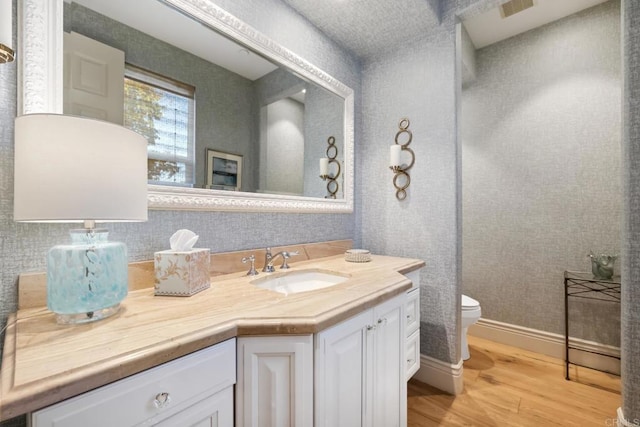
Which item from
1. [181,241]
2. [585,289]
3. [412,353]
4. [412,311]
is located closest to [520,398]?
[412,353]

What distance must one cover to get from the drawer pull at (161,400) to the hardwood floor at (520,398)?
1451 mm

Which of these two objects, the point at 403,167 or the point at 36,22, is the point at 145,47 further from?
the point at 403,167

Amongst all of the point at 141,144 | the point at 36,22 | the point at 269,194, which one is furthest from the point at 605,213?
the point at 36,22

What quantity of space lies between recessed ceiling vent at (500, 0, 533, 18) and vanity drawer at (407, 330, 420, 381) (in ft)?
8.19

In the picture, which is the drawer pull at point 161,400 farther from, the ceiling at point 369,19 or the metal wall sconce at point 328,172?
the ceiling at point 369,19

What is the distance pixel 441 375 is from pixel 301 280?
3.93 feet

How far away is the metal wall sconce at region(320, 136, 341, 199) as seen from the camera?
76.3 inches

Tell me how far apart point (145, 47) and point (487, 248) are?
2.90 metres

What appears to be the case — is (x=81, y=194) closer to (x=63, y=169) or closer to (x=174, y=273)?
(x=63, y=169)

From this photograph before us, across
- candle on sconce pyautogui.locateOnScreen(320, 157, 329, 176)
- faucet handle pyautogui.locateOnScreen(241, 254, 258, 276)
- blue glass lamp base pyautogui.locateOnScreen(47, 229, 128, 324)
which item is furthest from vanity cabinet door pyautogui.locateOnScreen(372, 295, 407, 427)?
candle on sconce pyautogui.locateOnScreen(320, 157, 329, 176)

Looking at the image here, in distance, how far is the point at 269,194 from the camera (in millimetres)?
1549

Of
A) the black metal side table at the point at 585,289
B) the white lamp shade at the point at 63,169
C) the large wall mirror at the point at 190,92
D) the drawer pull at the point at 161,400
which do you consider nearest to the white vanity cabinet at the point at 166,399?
the drawer pull at the point at 161,400

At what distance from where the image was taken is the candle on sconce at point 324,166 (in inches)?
75.8

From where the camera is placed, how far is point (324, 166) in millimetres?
1944
